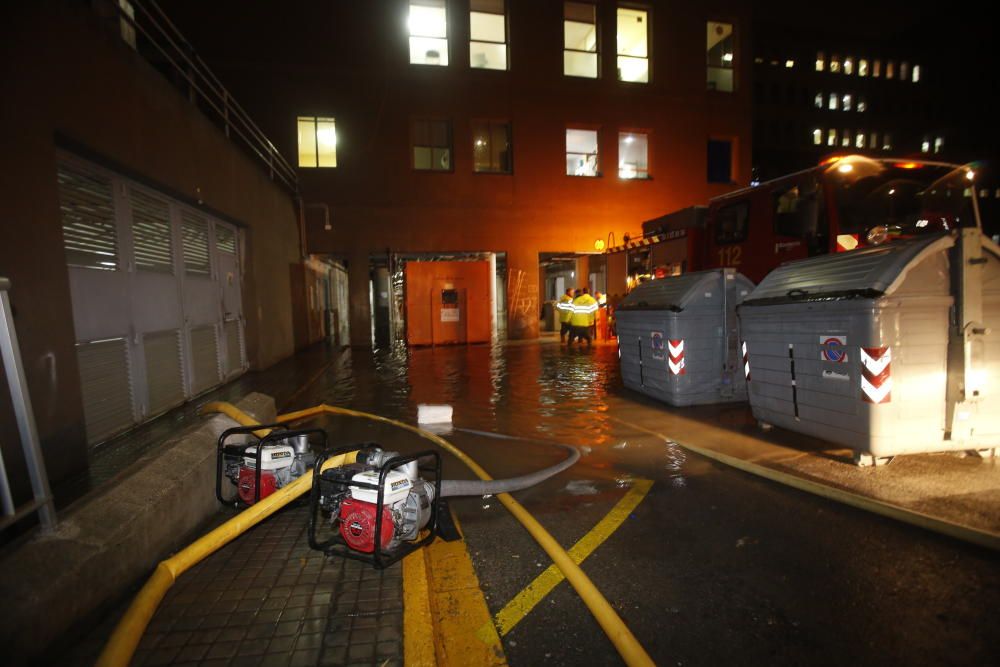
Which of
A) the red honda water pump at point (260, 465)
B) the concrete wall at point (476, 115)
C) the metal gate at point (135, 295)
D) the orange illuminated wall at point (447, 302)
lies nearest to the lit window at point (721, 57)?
the concrete wall at point (476, 115)

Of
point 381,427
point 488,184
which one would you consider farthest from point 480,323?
point 381,427

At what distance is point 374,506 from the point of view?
2.89m

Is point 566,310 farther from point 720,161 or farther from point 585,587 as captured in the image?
point 585,587

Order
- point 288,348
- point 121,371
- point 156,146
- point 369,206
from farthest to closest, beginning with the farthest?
point 369,206, point 288,348, point 156,146, point 121,371

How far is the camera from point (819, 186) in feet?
23.6

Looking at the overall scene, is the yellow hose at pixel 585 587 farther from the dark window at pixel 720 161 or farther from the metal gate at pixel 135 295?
the dark window at pixel 720 161

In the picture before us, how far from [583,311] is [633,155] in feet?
26.2

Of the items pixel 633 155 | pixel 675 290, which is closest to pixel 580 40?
pixel 633 155

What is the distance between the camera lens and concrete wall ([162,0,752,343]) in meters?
15.8

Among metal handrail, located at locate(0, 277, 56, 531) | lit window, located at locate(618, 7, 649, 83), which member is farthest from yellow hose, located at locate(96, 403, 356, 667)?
lit window, located at locate(618, 7, 649, 83)

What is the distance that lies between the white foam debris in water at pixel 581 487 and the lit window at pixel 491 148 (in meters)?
14.9

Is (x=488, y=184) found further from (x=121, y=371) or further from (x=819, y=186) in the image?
(x=121, y=371)

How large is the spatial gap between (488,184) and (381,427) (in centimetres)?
1306

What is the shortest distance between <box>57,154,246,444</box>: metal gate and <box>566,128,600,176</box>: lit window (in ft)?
44.3
